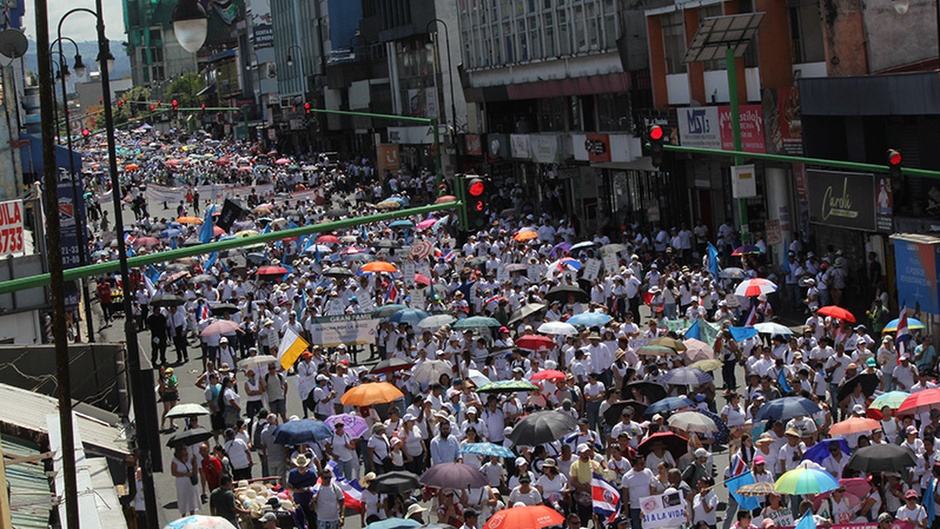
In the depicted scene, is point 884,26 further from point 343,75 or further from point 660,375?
point 343,75

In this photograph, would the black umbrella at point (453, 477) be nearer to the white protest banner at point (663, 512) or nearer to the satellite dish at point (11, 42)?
the white protest banner at point (663, 512)

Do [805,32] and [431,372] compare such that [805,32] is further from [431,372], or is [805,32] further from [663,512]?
[663,512]

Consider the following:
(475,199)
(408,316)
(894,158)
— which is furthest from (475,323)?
(894,158)

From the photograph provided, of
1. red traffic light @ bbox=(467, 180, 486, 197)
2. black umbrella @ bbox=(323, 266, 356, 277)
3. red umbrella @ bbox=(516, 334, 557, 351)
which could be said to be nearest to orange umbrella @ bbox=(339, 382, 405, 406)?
red traffic light @ bbox=(467, 180, 486, 197)

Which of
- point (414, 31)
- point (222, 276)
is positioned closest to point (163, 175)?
point (414, 31)

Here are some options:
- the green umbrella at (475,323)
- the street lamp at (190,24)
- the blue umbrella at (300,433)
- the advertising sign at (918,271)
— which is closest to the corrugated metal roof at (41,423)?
the blue umbrella at (300,433)

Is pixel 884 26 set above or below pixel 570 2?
below
